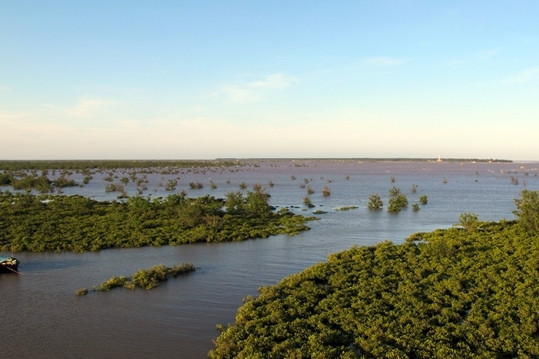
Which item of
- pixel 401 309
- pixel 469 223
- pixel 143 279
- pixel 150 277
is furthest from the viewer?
pixel 469 223

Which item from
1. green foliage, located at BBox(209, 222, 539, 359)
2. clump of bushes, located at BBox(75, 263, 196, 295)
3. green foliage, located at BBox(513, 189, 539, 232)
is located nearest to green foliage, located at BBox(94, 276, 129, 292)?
clump of bushes, located at BBox(75, 263, 196, 295)

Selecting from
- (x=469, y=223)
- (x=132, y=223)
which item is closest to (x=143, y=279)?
(x=132, y=223)

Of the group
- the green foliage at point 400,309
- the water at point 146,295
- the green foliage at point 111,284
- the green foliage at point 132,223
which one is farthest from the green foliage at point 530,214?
the green foliage at point 111,284

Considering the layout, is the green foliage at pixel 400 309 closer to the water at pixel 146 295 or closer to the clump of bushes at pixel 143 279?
the water at pixel 146 295

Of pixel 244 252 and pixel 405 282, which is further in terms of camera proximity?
pixel 244 252

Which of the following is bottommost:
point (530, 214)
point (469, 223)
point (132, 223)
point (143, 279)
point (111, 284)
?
point (111, 284)

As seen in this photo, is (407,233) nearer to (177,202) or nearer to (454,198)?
(177,202)

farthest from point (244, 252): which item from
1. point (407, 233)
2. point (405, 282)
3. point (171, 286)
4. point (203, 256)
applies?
point (407, 233)

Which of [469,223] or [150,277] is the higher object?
[469,223]

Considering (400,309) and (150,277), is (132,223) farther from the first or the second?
(400,309)
